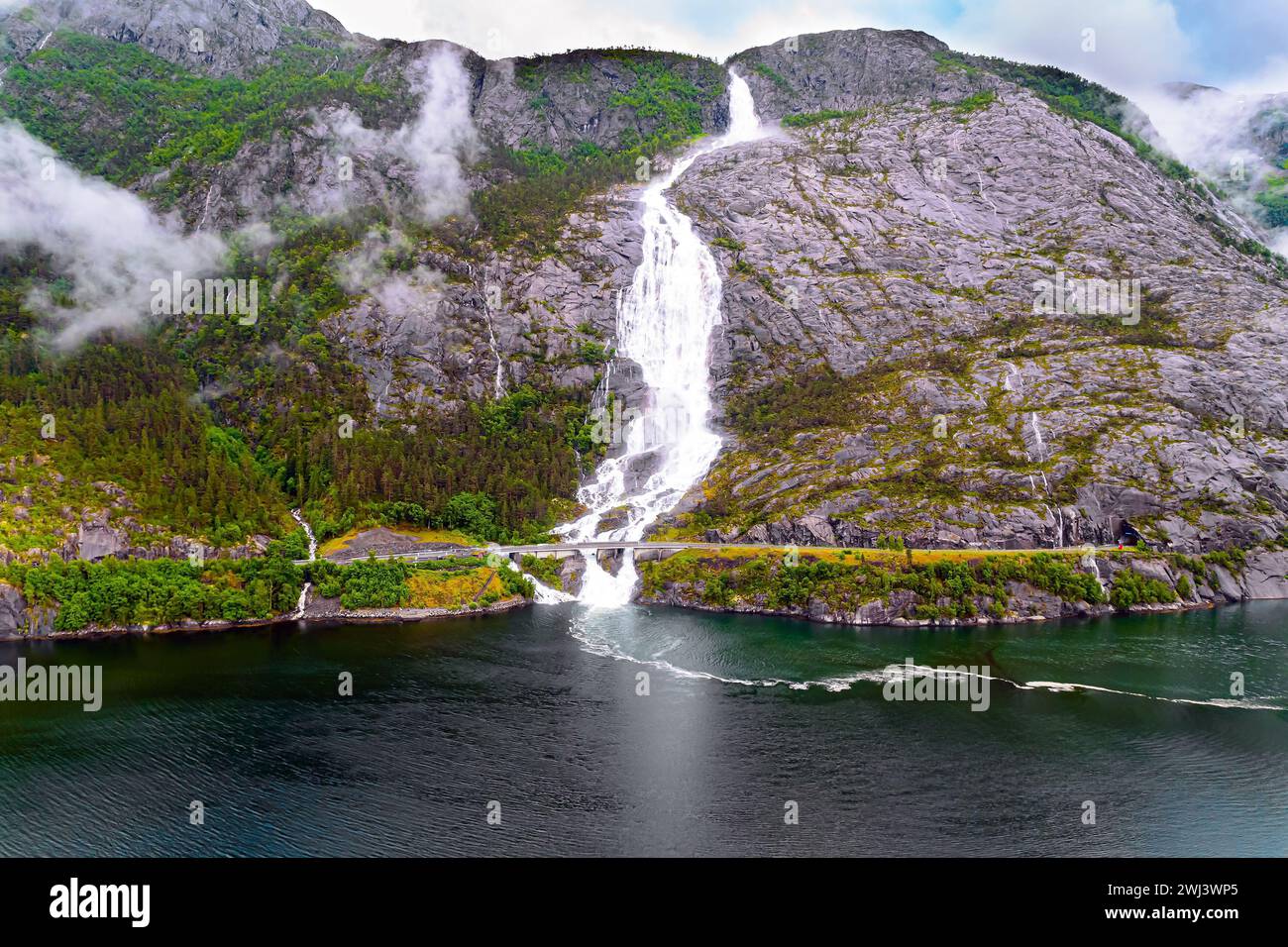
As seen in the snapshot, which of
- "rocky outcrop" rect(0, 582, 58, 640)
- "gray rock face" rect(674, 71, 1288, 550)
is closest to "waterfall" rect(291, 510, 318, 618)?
"rocky outcrop" rect(0, 582, 58, 640)

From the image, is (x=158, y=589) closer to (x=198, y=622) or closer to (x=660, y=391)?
(x=198, y=622)

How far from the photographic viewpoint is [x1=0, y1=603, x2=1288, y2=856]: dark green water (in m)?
41.7

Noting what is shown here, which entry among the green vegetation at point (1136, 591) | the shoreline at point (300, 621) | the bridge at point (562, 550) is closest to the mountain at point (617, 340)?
the bridge at point (562, 550)

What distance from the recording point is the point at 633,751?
171ft

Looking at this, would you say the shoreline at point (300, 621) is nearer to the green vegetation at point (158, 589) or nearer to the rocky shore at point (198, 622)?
the rocky shore at point (198, 622)

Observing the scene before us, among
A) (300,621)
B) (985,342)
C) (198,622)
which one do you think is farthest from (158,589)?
(985,342)

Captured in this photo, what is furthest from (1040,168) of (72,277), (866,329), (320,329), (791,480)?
(72,277)

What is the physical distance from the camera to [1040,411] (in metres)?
122

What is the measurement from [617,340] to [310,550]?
Answer: 237ft

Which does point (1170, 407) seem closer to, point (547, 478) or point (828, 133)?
point (547, 478)

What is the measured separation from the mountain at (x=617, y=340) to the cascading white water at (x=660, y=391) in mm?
3306

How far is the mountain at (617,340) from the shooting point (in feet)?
347

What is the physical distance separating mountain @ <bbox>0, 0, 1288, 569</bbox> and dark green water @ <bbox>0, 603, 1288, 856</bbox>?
1208 inches
